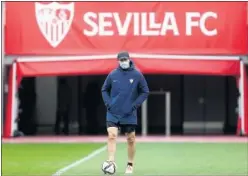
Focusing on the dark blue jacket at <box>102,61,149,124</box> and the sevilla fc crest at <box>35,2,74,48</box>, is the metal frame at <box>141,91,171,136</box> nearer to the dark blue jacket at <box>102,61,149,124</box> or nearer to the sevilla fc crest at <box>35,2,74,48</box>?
the sevilla fc crest at <box>35,2,74,48</box>

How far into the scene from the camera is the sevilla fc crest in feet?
84.4

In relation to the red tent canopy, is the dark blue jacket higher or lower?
→ lower

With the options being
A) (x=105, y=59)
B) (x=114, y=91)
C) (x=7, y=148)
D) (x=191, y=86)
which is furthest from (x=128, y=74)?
(x=191, y=86)

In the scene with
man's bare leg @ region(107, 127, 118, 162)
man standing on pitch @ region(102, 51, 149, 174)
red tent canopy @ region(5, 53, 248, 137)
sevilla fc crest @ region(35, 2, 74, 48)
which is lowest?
man's bare leg @ region(107, 127, 118, 162)

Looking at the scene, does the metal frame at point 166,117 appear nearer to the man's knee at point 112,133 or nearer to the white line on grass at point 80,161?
the white line on grass at point 80,161

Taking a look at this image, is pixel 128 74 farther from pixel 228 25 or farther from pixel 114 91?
pixel 228 25

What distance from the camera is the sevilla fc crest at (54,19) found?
25719mm

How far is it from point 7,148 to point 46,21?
23.5 feet

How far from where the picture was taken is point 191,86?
30.5 meters

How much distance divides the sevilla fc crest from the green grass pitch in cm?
619

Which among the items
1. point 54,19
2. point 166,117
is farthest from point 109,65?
point 166,117

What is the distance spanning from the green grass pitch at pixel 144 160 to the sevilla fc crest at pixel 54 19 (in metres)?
6.19

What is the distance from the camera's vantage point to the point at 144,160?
Result: 1511 centimetres

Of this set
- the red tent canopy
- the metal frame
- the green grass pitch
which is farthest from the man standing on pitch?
the metal frame
